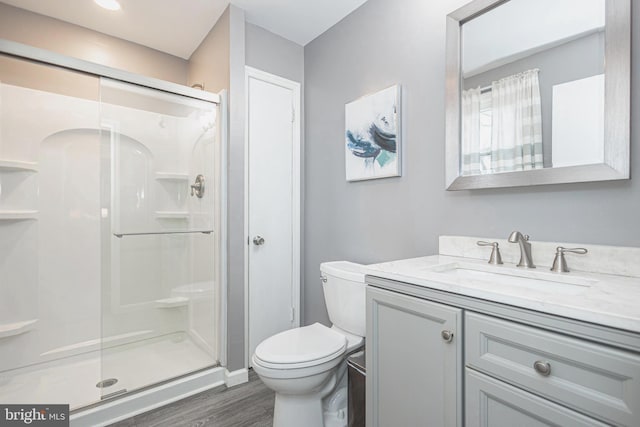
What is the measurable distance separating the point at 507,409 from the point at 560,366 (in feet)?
0.65

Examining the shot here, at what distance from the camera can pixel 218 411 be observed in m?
1.71

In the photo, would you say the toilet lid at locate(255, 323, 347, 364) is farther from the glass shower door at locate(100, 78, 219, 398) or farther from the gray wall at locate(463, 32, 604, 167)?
the gray wall at locate(463, 32, 604, 167)

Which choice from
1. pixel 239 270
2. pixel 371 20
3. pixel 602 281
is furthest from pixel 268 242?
pixel 602 281

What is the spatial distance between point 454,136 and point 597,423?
113 cm

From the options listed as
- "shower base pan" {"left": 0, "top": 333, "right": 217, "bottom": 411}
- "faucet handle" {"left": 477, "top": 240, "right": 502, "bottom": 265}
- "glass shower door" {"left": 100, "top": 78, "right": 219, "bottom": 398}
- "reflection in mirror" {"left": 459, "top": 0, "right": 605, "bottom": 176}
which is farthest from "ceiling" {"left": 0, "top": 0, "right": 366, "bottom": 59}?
"shower base pan" {"left": 0, "top": 333, "right": 217, "bottom": 411}

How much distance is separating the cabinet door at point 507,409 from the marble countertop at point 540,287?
0.22m

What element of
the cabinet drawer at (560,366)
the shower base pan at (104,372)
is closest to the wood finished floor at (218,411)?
the shower base pan at (104,372)

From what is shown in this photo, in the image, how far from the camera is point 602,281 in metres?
0.93

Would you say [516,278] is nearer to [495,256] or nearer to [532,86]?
[495,256]

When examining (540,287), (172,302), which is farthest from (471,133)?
(172,302)

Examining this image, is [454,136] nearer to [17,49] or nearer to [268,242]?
[268,242]

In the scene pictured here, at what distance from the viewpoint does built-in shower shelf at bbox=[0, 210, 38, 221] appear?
6.49 ft

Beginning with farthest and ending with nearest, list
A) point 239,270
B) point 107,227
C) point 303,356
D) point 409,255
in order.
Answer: point 239,270 < point 107,227 < point 409,255 < point 303,356

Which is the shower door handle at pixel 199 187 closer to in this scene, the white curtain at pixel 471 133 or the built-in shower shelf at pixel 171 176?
the built-in shower shelf at pixel 171 176
